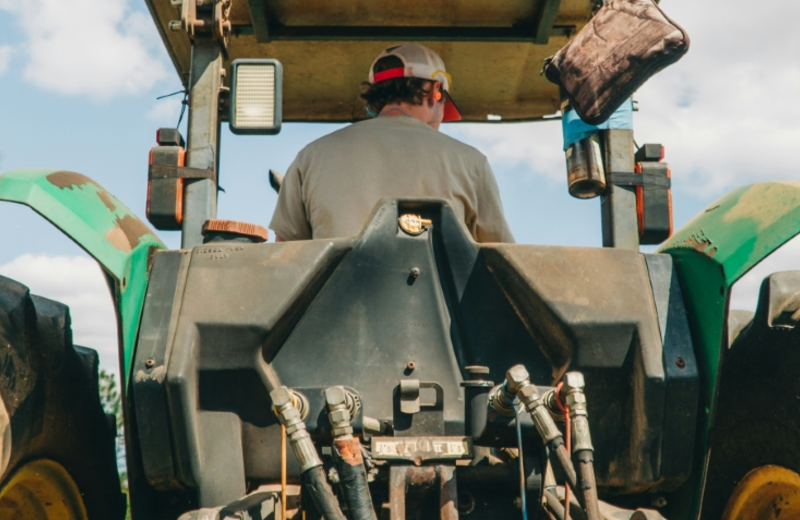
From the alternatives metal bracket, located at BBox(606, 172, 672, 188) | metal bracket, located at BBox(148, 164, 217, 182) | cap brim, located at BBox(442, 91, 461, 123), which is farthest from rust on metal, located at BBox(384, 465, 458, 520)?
cap brim, located at BBox(442, 91, 461, 123)

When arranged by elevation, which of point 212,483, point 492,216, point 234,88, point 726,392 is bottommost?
point 212,483

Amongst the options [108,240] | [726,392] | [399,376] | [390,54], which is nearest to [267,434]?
[399,376]

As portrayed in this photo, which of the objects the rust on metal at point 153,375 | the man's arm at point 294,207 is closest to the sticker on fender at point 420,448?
the rust on metal at point 153,375

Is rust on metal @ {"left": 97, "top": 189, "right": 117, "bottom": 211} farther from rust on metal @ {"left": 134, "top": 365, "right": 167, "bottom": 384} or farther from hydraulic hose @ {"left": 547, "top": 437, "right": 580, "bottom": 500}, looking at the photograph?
hydraulic hose @ {"left": 547, "top": 437, "right": 580, "bottom": 500}

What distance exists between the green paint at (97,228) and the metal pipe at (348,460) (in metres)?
0.58

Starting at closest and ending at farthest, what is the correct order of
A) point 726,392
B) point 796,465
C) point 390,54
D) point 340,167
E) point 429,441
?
point 429,441
point 796,465
point 726,392
point 340,167
point 390,54

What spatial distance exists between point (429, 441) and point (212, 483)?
567mm

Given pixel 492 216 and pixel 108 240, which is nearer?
pixel 108 240

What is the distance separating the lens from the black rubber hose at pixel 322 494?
2021 millimetres

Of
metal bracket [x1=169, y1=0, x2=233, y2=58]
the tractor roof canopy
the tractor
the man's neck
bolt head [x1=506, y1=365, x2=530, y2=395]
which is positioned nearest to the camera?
bolt head [x1=506, y1=365, x2=530, y2=395]

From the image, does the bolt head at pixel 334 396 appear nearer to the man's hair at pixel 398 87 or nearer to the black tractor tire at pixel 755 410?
the black tractor tire at pixel 755 410

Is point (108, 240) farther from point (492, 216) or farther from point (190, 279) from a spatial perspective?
point (492, 216)

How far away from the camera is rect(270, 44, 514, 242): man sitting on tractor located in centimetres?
289

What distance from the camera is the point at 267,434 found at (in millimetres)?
2357
